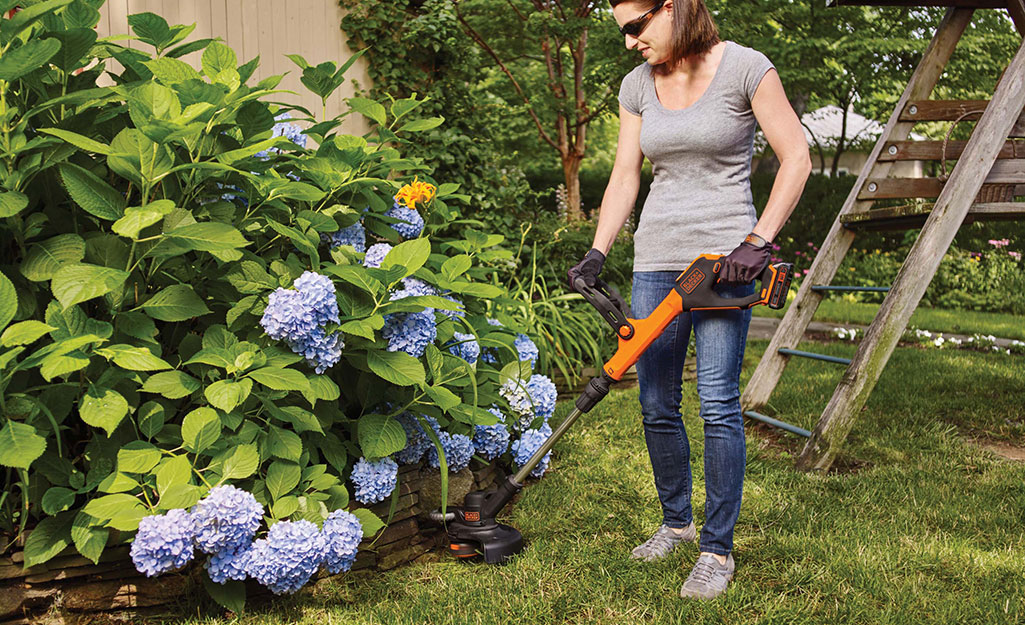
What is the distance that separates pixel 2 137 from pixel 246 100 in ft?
1.83

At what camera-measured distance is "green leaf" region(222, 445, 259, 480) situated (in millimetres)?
1980

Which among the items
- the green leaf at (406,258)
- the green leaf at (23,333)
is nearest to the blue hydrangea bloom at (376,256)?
the green leaf at (406,258)

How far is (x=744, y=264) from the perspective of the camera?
1990mm

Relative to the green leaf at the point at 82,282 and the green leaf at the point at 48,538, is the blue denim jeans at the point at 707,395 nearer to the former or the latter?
the green leaf at the point at 82,282

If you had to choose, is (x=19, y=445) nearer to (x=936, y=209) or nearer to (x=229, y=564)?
(x=229, y=564)

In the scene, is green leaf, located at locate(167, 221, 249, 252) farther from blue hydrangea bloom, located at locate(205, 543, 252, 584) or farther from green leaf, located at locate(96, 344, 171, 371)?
blue hydrangea bloom, located at locate(205, 543, 252, 584)

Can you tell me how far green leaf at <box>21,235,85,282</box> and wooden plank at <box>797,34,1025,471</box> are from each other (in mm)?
2670

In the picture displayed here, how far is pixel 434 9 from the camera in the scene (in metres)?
4.90

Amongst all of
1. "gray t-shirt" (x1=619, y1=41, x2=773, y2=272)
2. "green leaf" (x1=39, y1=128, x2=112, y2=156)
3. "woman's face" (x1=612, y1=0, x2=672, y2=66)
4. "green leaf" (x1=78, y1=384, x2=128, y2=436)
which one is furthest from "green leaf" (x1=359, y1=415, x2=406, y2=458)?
"woman's face" (x1=612, y1=0, x2=672, y2=66)

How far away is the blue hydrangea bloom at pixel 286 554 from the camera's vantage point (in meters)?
1.96

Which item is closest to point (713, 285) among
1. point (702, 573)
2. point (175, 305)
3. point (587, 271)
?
point (587, 271)

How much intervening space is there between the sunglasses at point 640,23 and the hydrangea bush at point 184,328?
31.4 inches

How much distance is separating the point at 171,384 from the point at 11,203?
0.53 metres

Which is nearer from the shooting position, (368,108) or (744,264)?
(744,264)
